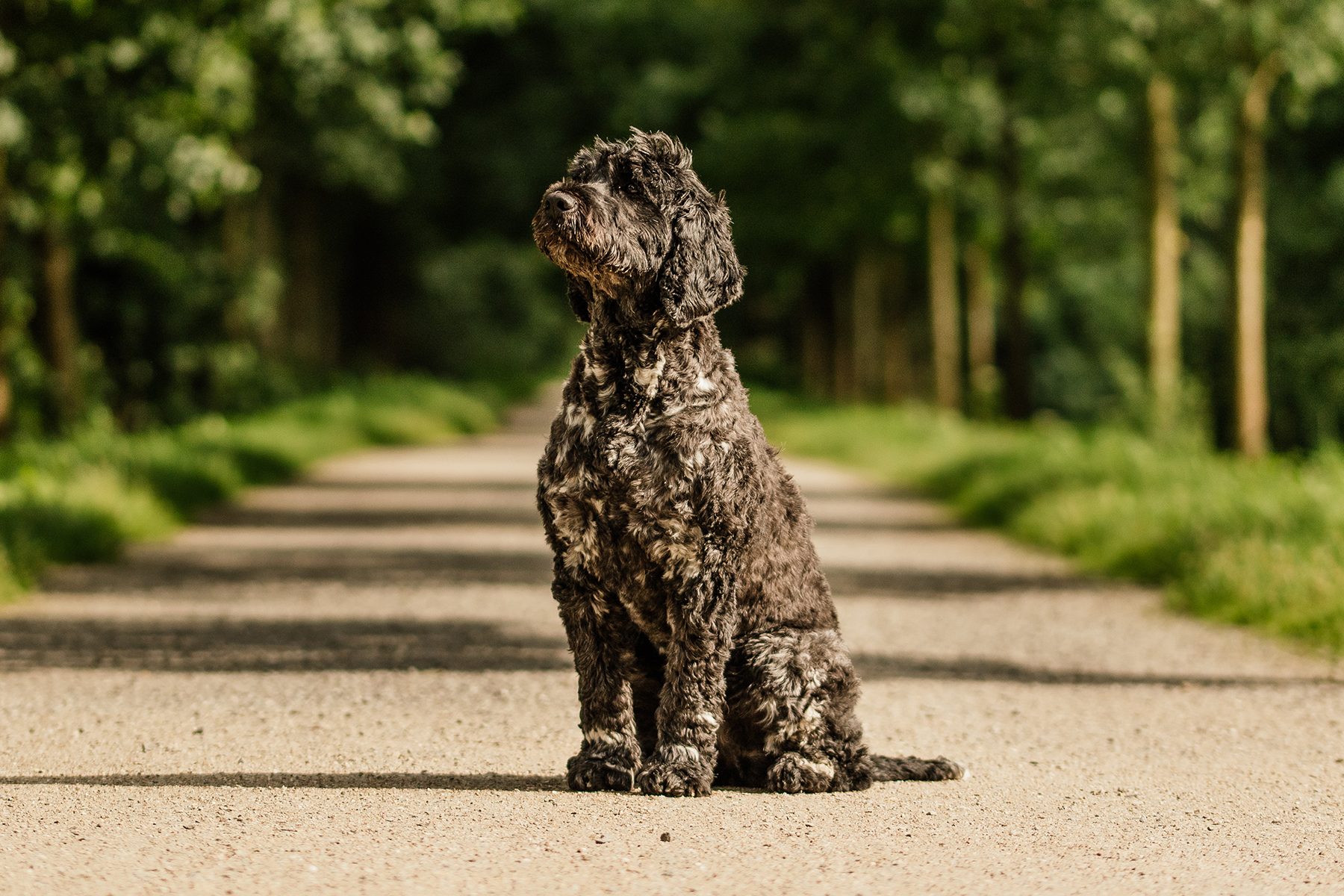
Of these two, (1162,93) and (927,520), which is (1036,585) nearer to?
(927,520)

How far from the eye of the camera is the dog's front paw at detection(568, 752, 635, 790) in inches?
210

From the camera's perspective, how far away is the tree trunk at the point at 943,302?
28.2 metres

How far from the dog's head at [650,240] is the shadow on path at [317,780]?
1539 mm

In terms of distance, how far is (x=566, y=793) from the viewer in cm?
539

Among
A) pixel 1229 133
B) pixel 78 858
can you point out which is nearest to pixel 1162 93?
pixel 1229 133

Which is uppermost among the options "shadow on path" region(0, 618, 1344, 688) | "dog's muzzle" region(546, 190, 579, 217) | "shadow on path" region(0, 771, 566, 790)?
"dog's muzzle" region(546, 190, 579, 217)

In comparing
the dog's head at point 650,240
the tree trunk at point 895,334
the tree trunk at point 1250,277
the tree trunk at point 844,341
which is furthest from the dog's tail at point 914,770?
Result: the tree trunk at point 844,341

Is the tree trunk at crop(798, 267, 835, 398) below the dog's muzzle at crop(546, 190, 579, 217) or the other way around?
below

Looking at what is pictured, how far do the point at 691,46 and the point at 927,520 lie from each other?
674 inches

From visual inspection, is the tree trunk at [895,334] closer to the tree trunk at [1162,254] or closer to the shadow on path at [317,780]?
the tree trunk at [1162,254]

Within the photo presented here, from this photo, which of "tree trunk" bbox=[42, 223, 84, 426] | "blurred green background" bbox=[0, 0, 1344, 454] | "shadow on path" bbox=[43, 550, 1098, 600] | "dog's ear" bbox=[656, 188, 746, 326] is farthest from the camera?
"tree trunk" bbox=[42, 223, 84, 426]

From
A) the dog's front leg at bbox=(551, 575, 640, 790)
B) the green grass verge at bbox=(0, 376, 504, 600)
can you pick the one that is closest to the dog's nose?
the dog's front leg at bbox=(551, 575, 640, 790)

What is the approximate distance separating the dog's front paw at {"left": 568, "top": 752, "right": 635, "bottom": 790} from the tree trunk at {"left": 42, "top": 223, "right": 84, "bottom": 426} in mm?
15559

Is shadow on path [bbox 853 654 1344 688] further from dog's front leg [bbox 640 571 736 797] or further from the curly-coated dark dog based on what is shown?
dog's front leg [bbox 640 571 736 797]
